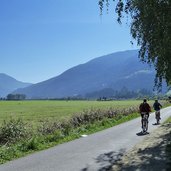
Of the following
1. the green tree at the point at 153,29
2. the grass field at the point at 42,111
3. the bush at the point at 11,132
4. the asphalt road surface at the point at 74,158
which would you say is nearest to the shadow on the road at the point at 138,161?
the asphalt road surface at the point at 74,158

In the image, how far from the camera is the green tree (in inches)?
494

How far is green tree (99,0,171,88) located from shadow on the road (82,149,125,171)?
138 inches

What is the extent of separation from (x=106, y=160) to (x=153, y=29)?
4.44 meters

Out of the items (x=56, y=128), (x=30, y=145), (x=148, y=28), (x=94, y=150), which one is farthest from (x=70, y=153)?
(x=56, y=128)

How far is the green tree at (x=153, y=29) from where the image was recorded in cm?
1255

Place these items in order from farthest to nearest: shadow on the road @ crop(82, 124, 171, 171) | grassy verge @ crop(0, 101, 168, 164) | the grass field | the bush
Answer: the grass field < the bush < grassy verge @ crop(0, 101, 168, 164) < shadow on the road @ crop(82, 124, 171, 171)

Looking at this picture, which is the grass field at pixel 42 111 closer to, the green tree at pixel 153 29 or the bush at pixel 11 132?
the bush at pixel 11 132

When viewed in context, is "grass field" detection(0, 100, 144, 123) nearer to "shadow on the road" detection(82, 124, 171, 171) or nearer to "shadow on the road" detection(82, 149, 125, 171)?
"shadow on the road" detection(82, 149, 125, 171)

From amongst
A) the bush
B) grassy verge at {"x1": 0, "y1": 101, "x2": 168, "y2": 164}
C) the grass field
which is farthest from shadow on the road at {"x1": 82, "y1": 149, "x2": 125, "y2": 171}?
the grass field

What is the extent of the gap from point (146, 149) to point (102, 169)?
4926mm

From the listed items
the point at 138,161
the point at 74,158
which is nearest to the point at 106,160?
the point at 138,161

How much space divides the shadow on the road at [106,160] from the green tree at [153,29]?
11.5 ft

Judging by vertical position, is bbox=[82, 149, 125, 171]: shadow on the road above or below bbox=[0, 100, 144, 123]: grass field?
below

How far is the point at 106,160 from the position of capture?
45.5 ft
